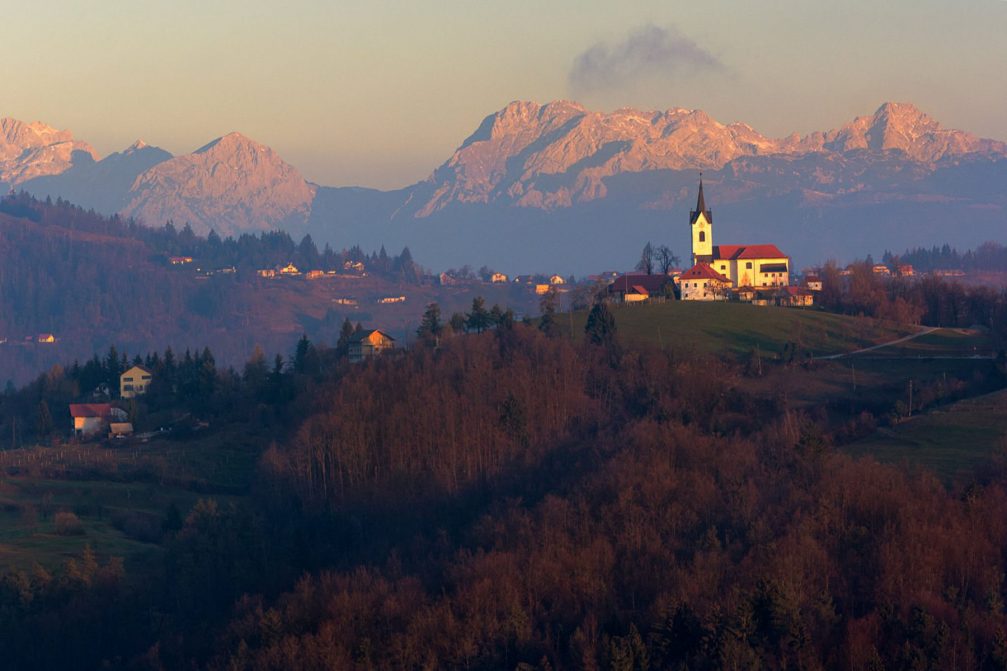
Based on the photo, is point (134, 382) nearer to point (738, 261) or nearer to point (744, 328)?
point (744, 328)

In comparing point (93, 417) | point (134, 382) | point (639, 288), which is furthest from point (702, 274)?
point (93, 417)

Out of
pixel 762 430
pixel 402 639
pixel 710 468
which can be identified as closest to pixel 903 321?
pixel 762 430

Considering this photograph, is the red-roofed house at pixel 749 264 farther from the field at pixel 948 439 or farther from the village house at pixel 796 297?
the field at pixel 948 439

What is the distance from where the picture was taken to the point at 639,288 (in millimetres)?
95562

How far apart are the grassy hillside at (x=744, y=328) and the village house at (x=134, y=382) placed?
24.7m

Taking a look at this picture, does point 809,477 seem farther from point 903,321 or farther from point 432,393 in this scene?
point 903,321

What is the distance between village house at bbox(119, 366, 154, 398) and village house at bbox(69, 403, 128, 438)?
6.15 meters

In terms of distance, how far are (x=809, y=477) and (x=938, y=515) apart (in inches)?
222

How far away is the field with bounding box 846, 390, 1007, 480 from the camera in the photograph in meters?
53.0

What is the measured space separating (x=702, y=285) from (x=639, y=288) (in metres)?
3.98

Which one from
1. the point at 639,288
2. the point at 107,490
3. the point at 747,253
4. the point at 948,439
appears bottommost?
the point at 107,490

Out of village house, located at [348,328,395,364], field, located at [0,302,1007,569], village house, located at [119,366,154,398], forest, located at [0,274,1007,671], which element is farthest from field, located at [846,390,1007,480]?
village house, located at [119,366,154,398]

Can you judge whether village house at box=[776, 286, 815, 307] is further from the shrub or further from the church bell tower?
the shrub

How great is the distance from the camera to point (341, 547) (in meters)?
59.8
